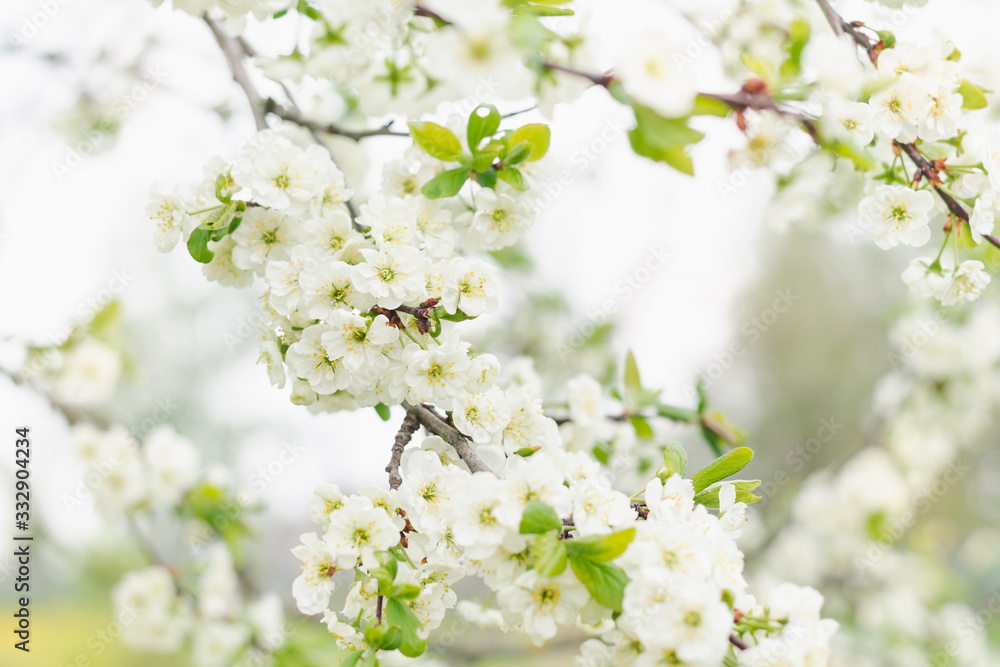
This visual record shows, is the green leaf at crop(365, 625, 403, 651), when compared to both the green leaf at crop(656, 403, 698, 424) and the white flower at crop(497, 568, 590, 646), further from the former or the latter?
the green leaf at crop(656, 403, 698, 424)

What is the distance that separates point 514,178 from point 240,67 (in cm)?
61

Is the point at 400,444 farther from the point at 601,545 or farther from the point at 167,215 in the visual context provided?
the point at 167,215

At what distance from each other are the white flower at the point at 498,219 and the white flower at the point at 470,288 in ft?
0.45

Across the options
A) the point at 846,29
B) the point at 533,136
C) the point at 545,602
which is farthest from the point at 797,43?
the point at 545,602

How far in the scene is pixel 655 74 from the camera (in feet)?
2.04

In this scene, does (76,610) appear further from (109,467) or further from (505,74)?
(505,74)

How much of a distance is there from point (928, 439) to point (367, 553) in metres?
3.15

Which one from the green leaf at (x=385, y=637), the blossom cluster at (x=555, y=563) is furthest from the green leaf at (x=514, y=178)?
the green leaf at (x=385, y=637)

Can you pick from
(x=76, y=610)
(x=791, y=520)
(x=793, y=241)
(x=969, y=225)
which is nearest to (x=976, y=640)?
(x=791, y=520)

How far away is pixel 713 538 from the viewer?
2.27 feet

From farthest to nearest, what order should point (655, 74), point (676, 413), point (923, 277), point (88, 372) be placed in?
1. point (88, 372)
2. point (676, 413)
3. point (923, 277)
4. point (655, 74)

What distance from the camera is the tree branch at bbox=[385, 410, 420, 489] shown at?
2.63 feet

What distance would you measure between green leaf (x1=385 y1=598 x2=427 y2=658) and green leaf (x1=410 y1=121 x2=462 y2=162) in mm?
564

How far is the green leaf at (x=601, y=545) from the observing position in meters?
0.63
